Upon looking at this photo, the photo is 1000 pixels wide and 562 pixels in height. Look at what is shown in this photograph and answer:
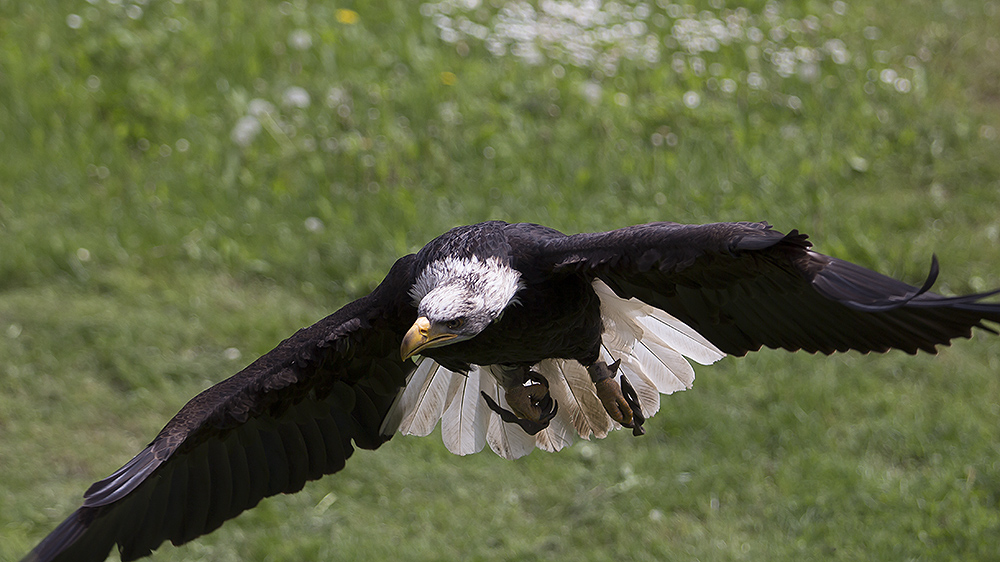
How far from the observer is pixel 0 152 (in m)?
6.42

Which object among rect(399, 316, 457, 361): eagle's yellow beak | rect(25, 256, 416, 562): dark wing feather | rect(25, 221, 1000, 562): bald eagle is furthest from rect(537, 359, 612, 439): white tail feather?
rect(399, 316, 457, 361): eagle's yellow beak

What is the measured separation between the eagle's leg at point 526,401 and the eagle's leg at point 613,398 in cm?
19

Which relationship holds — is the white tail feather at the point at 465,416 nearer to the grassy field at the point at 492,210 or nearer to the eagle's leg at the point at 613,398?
the eagle's leg at the point at 613,398

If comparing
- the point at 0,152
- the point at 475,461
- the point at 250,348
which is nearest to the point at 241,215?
Answer: the point at 250,348

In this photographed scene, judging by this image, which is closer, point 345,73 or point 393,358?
point 393,358

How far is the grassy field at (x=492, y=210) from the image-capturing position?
4.59 metres

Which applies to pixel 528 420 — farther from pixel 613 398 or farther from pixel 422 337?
pixel 422 337

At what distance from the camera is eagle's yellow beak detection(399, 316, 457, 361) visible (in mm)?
2867

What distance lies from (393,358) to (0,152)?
13.3 ft

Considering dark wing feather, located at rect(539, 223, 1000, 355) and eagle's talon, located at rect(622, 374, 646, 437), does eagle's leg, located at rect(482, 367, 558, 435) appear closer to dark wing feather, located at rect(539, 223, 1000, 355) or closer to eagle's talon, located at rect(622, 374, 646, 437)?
eagle's talon, located at rect(622, 374, 646, 437)

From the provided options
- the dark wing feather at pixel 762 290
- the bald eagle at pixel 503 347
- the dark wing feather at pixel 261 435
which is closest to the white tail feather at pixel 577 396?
the bald eagle at pixel 503 347

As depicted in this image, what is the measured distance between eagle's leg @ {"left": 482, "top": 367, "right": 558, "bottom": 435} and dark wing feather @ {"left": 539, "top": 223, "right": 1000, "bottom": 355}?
67 centimetres

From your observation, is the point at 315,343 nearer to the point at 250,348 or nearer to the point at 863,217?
the point at 250,348

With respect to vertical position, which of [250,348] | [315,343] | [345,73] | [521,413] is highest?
[315,343]
